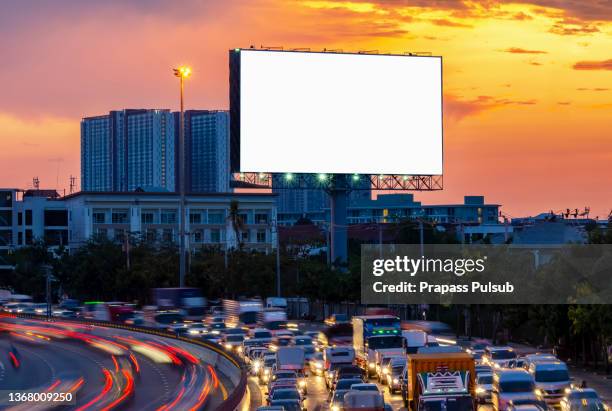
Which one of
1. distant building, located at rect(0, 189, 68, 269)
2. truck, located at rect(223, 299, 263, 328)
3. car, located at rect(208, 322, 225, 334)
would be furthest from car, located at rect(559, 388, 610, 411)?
distant building, located at rect(0, 189, 68, 269)

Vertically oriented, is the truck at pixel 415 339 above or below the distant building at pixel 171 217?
below

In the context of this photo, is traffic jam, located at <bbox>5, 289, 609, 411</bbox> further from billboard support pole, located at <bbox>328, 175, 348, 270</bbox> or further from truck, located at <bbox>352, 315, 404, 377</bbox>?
billboard support pole, located at <bbox>328, 175, 348, 270</bbox>

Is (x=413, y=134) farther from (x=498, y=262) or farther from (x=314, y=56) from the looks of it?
(x=498, y=262)

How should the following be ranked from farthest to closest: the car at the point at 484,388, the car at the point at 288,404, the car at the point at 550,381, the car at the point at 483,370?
the car at the point at 483,370 → the car at the point at 484,388 → the car at the point at 550,381 → the car at the point at 288,404

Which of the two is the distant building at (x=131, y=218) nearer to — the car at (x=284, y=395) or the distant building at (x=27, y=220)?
the distant building at (x=27, y=220)

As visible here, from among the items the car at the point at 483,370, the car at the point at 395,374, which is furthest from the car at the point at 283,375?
the car at the point at 483,370

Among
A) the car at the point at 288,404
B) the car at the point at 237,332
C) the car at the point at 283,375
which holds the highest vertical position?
the car at the point at 288,404
